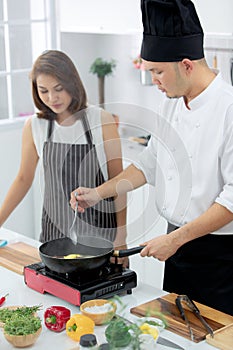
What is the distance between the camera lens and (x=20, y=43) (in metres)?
4.07

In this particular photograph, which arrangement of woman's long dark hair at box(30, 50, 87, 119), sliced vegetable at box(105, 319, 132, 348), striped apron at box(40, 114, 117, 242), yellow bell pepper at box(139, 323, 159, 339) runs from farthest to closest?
woman's long dark hair at box(30, 50, 87, 119), striped apron at box(40, 114, 117, 242), yellow bell pepper at box(139, 323, 159, 339), sliced vegetable at box(105, 319, 132, 348)

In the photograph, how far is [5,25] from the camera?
398 cm

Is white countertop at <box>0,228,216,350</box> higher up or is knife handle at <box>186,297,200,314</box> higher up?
knife handle at <box>186,297,200,314</box>

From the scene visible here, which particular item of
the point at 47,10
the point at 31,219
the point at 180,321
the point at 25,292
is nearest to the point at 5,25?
the point at 47,10

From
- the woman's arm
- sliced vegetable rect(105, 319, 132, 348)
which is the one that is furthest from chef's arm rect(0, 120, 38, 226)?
sliced vegetable rect(105, 319, 132, 348)

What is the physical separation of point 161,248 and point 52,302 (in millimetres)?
360

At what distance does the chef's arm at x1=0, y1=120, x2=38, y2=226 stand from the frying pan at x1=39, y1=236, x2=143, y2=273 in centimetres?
52

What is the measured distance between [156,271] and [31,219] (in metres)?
1.06

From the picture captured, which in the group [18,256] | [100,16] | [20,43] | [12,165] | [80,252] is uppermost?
[100,16]

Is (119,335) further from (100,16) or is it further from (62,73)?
(100,16)

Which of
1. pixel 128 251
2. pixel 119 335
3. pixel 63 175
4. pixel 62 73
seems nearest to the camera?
pixel 119 335

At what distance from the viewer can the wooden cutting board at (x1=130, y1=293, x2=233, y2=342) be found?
177cm

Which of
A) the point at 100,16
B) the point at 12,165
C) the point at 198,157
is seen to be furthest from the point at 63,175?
the point at 12,165

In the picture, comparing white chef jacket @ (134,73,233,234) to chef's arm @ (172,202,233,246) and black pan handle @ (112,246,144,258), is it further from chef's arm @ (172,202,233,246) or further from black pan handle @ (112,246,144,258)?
black pan handle @ (112,246,144,258)
